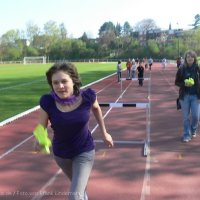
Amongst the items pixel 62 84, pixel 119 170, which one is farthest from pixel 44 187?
pixel 62 84

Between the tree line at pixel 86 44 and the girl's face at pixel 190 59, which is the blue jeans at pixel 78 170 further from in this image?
the tree line at pixel 86 44

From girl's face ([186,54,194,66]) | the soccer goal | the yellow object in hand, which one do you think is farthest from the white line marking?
the soccer goal

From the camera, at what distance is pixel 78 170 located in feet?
12.5

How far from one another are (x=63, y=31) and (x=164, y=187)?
144309 mm

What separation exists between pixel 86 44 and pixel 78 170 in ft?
430

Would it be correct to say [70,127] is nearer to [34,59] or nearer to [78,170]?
[78,170]

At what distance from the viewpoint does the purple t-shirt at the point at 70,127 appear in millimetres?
3820

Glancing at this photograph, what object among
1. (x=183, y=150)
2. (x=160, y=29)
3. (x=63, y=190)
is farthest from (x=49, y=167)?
(x=160, y=29)

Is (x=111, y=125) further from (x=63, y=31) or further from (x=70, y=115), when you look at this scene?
(x=63, y=31)

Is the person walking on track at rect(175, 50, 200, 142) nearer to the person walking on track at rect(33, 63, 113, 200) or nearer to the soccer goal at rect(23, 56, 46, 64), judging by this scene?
the person walking on track at rect(33, 63, 113, 200)

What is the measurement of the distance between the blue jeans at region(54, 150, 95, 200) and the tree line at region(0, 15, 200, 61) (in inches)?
4307

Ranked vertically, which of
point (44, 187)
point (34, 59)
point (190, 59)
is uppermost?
point (34, 59)

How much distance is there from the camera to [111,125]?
38.9ft

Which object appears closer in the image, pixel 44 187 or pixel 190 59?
pixel 44 187
